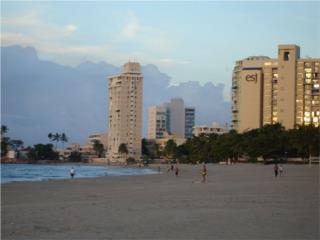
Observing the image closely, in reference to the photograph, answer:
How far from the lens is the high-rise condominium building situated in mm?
154625

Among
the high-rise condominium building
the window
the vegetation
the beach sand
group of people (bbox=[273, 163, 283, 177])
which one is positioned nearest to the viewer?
the beach sand

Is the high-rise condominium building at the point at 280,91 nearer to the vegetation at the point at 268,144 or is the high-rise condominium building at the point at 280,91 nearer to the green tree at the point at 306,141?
the vegetation at the point at 268,144

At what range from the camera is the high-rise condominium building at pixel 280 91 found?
155 meters

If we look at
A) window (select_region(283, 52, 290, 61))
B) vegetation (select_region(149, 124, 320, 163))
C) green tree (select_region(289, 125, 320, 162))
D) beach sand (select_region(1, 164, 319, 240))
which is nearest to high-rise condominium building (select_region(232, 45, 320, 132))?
window (select_region(283, 52, 290, 61))

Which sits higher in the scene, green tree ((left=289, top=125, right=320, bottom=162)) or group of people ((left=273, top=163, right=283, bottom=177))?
green tree ((left=289, top=125, right=320, bottom=162))

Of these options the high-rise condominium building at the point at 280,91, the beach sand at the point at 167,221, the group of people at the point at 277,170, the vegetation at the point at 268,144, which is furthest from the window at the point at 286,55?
the beach sand at the point at 167,221

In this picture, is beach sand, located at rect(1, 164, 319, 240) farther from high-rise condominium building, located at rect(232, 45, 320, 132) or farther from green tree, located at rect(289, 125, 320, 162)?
high-rise condominium building, located at rect(232, 45, 320, 132)

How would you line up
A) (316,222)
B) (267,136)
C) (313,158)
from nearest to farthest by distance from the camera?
(316,222), (313,158), (267,136)

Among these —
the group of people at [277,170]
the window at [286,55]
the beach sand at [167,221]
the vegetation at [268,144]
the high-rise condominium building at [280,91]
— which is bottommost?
the beach sand at [167,221]

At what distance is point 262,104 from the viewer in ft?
537

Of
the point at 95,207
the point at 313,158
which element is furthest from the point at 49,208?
the point at 313,158

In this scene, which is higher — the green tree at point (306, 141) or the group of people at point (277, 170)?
the green tree at point (306, 141)

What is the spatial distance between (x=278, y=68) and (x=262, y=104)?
1209 centimetres

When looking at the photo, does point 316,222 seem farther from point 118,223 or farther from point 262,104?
point 262,104
